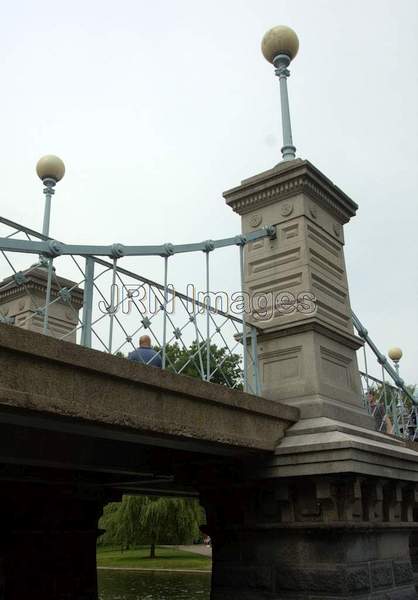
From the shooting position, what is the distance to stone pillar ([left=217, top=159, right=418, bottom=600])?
561 centimetres

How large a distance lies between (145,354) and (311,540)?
7.59 ft

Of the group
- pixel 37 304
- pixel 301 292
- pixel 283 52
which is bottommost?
pixel 301 292

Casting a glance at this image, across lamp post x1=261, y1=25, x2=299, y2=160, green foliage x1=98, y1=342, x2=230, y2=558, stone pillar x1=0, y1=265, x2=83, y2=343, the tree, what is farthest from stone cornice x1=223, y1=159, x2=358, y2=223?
the tree

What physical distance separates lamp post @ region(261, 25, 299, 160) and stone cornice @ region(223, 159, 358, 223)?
3.15 ft

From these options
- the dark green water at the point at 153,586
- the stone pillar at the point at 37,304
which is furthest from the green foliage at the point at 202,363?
the dark green water at the point at 153,586

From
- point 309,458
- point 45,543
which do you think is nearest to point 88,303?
point 309,458

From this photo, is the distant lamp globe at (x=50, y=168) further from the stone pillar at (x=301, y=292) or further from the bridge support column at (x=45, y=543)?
the bridge support column at (x=45, y=543)

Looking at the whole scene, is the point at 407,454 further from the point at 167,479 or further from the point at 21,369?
the point at 21,369

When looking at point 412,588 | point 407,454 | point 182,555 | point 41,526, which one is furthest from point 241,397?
point 182,555

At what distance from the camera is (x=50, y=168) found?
31.2 ft

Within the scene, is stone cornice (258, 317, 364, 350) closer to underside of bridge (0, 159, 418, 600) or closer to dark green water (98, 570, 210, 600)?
underside of bridge (0, 159, 418, 600)

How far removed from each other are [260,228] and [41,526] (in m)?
4.51

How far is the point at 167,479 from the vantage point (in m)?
7.64

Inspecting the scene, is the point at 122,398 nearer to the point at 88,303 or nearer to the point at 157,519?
the point at 88,303
